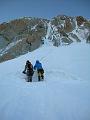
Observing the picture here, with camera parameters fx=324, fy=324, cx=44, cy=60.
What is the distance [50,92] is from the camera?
14.6 meters

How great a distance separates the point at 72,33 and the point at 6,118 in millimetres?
100252

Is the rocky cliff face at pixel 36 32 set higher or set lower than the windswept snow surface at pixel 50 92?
higher

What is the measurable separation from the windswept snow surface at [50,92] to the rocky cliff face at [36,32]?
7385cm

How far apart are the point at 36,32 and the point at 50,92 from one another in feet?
315

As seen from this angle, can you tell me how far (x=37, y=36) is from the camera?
105 metres

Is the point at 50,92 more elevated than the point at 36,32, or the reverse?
the point at 36,32

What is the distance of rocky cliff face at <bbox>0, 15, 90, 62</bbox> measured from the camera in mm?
102050

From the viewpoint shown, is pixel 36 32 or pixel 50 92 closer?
pixel 50 92

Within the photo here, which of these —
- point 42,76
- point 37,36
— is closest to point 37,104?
point 42,76

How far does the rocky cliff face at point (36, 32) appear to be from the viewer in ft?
335

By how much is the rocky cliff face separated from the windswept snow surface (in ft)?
242

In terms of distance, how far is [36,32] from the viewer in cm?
10994

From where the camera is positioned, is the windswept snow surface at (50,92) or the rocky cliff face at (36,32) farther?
the rocky cliff face at (36,32)

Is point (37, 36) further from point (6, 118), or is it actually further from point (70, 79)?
point (6, 118)
